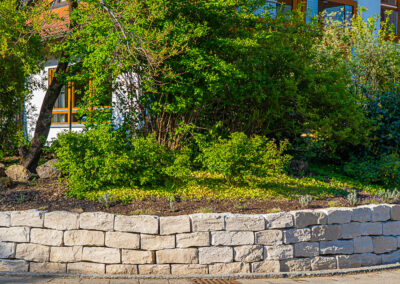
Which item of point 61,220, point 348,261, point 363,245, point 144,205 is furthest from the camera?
point 144,205

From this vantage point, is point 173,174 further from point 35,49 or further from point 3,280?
point 35,49

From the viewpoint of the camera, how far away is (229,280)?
17.8 feet

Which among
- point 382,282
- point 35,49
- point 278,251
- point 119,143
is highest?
point 35,49

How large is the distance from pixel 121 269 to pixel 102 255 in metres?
0.28

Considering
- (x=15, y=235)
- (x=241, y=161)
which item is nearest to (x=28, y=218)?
(x=15, y=235)

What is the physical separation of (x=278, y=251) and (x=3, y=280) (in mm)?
3259

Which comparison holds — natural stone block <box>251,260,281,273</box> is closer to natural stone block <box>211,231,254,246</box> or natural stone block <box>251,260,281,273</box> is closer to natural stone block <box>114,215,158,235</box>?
natural stone block <box>211,231,254,246</box>

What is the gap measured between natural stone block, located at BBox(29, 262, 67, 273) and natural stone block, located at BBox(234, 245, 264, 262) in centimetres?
210

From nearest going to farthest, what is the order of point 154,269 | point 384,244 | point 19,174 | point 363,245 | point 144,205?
point 154,269
point 363,245
point 384,244
point 144,205
point 19,174

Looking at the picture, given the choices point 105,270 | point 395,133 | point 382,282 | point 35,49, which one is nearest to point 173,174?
point 105,270

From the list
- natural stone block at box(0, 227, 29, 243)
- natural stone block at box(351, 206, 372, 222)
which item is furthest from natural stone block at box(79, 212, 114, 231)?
natural stone block at box(351, 206, 372, 222)

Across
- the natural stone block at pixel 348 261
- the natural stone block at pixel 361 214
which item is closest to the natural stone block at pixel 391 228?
the natural stone block at pixel 361 214

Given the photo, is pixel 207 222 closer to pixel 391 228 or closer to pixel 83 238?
pixel 83 238

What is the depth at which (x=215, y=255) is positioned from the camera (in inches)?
219
